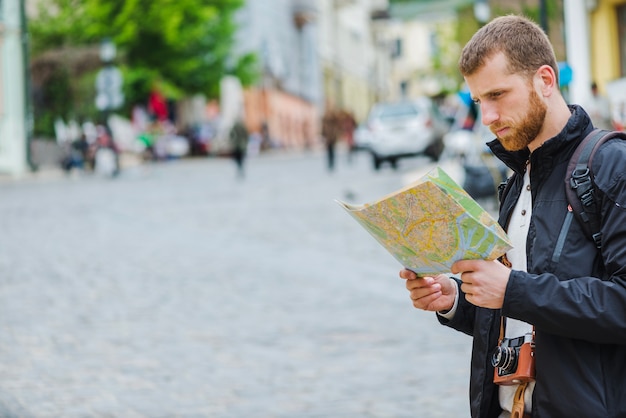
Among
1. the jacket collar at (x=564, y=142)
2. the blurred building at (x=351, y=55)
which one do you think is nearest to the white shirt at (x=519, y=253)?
the jacket collar at (x=564, y=142)

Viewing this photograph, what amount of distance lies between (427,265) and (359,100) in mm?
93510

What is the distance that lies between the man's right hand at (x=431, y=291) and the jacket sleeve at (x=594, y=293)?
35 cm

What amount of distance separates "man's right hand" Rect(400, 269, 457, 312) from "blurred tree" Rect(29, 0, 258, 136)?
151ft

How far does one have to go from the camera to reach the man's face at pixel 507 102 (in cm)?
308

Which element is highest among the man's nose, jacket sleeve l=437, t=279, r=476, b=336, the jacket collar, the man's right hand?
the man's nose

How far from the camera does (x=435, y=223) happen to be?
3057 mm

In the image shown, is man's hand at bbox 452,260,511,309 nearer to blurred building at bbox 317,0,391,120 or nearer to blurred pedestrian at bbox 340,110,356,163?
blurred pedestrian at bbox 340,110,356,163

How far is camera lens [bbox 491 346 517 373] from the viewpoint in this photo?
10.5ft

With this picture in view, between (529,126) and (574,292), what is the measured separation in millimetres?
408

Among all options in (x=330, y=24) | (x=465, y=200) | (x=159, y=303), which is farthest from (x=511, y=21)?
(x=330, y=24)

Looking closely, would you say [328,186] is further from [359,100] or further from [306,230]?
[359,100]

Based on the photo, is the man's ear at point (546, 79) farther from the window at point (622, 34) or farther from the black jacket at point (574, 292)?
the window at point (622, 34)

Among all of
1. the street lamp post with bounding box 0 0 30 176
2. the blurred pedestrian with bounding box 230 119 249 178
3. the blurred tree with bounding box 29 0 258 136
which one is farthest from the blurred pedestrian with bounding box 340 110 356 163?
the blurred tree with bounding box 29 0 258 136

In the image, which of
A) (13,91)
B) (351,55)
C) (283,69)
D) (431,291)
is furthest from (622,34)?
(351,55)
